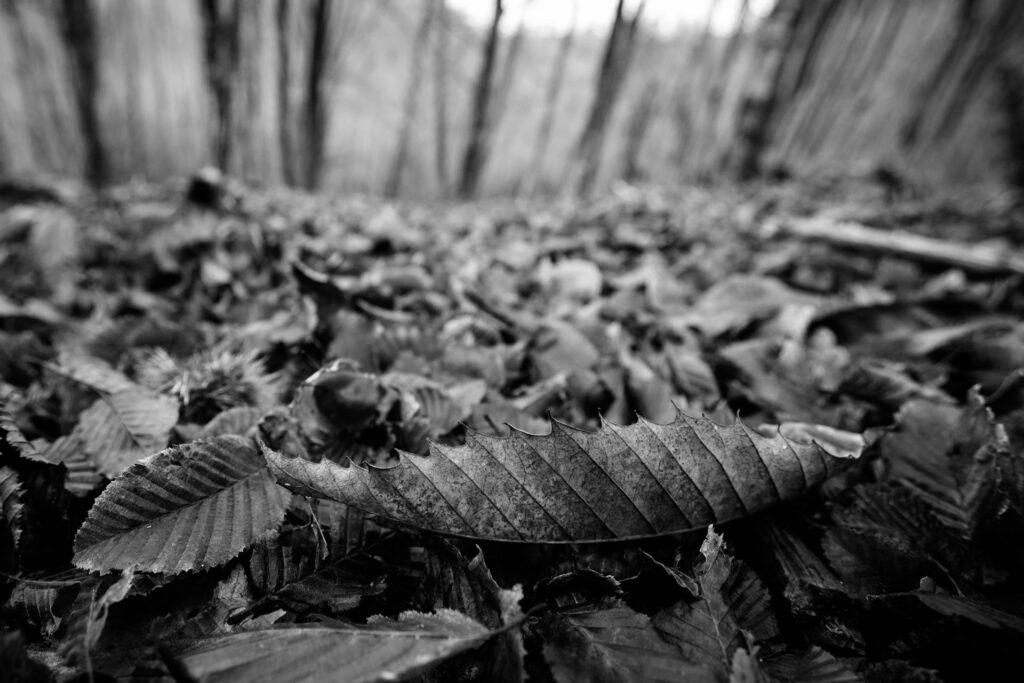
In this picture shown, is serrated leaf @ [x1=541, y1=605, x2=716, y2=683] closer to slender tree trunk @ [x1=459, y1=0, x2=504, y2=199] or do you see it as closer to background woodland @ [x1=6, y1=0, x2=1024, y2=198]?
background woodland @ [x1=6, y1=0, x2=1024, y2=198]

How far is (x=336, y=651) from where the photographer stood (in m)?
0.46

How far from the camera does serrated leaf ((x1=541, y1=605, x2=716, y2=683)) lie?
1.60 feet

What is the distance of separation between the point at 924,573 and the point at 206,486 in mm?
926

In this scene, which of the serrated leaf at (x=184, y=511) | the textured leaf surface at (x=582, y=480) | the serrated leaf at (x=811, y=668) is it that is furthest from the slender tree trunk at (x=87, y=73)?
the serrated leaf at (x=811, y=668)

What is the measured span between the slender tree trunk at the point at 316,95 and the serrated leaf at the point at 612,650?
8.42 meters

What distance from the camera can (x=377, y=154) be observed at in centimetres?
2439

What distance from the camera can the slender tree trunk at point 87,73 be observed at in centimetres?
601

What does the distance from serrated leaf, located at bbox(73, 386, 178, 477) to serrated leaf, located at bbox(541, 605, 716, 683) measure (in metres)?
0.64

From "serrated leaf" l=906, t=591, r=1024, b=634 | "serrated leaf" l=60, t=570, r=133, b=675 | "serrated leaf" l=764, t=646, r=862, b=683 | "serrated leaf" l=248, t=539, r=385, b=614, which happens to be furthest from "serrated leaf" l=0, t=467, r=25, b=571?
"serrated leaf" l=906, t=591, r=1024, b=634

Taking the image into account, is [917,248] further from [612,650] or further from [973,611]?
[612,650]

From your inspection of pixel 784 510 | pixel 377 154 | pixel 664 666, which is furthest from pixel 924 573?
pixel 377 154

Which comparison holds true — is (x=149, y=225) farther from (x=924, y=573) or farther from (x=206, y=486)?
(x=924, y=573)

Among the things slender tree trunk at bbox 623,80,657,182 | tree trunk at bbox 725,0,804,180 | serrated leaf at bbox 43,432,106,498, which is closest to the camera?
serrated leaf at bbox 43,432,106,498

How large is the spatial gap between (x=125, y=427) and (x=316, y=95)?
8.73 m
